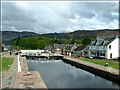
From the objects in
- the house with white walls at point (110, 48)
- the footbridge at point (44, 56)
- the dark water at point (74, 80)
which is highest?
the house with white walls at point (110, 48)

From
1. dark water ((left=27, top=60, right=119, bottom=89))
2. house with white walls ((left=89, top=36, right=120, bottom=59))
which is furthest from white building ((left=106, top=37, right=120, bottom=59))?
dark water ((left=27, top=60, right=119, bottom=89))

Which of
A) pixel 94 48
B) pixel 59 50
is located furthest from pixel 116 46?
pixel 59 50

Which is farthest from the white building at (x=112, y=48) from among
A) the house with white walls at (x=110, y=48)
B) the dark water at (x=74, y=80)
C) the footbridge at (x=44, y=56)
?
the footbridge at (x=44, y=56)

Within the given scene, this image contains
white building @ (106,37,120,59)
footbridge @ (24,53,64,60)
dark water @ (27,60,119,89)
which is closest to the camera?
dark water @ (27,60,119,89)

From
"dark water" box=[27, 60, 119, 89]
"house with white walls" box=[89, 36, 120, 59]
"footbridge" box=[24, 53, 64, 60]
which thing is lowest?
"dark water" box=[27, 60, 119, 89]

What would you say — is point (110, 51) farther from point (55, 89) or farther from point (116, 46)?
point (55, 89)

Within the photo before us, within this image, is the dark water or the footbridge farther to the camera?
the footbridge

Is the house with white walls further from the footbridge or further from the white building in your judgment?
the footbridge

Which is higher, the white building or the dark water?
the white building

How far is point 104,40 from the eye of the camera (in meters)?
83.9

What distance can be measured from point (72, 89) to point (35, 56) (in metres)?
85.0

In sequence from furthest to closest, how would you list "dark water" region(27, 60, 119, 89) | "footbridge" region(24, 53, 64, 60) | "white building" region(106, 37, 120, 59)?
"footbridge" region(24, 53, 64, 60) < "white building" region(106, 37, 120, 59) < "dark water" region(27, 60, 119, 89)

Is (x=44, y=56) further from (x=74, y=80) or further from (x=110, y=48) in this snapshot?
(x=74, y=80)

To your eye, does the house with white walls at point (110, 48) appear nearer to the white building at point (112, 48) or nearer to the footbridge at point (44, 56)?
the white building at point (112, 48)
